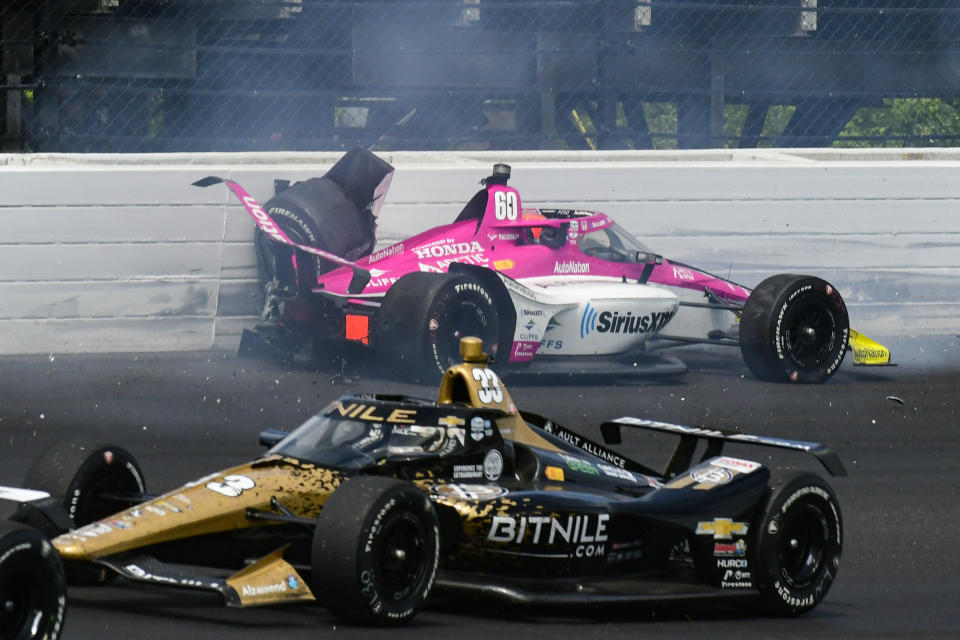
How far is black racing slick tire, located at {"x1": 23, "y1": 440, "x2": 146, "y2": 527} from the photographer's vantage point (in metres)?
6.48

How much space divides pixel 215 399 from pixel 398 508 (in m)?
5.55

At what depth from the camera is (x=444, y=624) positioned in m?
6.07

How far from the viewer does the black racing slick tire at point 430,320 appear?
11.6 metres

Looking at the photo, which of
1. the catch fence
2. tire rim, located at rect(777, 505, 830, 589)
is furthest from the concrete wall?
tire rim, located at rect(777, 505, 830, 589)

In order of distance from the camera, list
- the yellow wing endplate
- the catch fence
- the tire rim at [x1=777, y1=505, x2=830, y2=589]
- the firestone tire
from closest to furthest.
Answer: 1. the firestone tire
2. the tire rim at [x1=777, y1=505, x2=830, y2=589]
3. the yellow wing endplate
4. the catch fence

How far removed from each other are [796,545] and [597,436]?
3498 millimetres

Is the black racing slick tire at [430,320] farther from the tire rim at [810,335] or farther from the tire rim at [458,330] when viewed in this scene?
the tire rim at [810,335]

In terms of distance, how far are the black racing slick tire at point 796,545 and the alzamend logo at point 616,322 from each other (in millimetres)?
5284

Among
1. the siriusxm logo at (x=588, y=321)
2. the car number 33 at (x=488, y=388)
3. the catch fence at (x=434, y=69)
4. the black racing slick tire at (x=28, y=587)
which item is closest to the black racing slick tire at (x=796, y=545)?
the car number 33 at (x=488, y=388)

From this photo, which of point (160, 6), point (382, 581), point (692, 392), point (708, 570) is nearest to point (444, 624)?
point (382, 581)

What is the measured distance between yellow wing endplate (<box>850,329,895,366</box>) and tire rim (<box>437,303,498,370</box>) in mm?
2883

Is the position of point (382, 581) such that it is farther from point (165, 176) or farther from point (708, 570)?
point (165, 176)

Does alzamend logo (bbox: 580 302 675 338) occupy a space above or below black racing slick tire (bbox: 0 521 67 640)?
above

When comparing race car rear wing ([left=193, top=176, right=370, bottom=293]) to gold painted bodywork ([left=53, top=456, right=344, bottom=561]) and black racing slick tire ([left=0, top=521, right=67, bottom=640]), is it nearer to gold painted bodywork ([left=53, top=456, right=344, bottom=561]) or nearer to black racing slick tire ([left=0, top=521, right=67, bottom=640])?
gold painted bodywork ([left=53, top=456, right=344, bottom=561])
